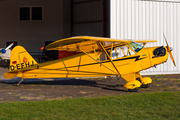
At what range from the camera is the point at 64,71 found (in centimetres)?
994

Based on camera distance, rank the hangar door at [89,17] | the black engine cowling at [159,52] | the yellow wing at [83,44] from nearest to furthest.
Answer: the yellow wing at [83,44]
the black engine cowling at [159,52]
the hangar door at [89,17]

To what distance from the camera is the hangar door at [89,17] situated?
19.4 m

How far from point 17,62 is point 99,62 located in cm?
367

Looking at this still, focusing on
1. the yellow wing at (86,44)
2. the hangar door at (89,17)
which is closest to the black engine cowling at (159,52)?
the yellow wing at (86,44)

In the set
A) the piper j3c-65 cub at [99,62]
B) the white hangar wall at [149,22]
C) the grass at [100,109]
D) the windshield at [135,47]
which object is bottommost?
the grass at [100,109]

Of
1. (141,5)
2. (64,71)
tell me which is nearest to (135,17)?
(141,5)

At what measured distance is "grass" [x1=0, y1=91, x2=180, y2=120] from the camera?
5621 millimetres

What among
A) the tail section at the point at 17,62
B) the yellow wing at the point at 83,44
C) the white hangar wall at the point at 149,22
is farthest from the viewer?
the white hangar wall at the point at 149,22

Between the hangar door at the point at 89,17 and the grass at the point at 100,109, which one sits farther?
the hangar door at the point at 89,17

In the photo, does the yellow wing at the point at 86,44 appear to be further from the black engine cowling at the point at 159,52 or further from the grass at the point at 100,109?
the grass at the point at 100,109

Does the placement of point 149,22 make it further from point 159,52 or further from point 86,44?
point 86,44

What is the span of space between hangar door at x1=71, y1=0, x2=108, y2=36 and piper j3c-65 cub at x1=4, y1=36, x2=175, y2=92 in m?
9.03

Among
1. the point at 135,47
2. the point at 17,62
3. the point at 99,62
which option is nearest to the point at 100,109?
the point at 99,62

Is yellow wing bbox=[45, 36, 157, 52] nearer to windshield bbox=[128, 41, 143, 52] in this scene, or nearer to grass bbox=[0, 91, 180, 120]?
windshield bbox=[128, 41, 143, 52]
